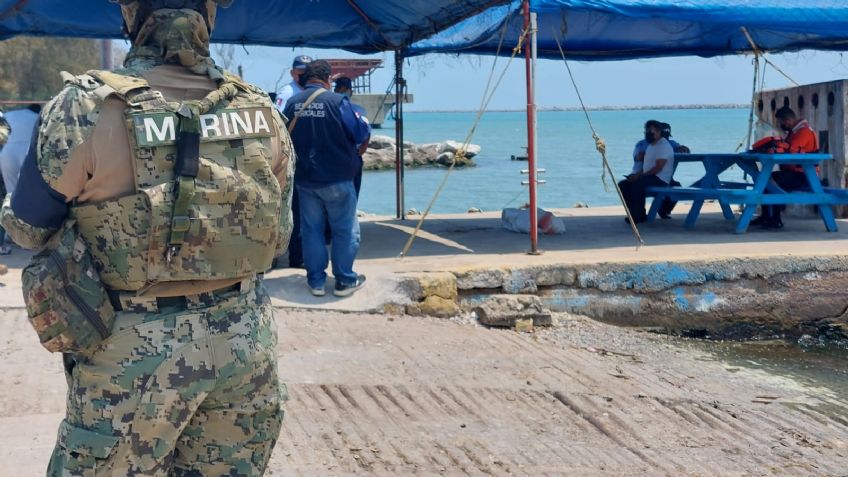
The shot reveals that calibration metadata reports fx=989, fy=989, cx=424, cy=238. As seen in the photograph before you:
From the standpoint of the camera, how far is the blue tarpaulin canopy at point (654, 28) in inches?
336

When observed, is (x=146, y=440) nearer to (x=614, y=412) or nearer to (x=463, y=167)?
(x=614, y=412)

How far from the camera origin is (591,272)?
769cm

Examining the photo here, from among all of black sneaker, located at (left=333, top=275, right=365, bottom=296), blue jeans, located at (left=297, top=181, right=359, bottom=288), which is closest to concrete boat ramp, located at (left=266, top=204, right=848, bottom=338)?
black sneaker, located at (left=333, top=275, right=365, bottom=296)

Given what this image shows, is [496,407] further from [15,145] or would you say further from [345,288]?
[15,145]

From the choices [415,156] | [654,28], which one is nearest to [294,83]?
[654,28]

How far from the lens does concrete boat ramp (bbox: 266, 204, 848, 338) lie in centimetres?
726

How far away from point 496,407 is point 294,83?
3.83m

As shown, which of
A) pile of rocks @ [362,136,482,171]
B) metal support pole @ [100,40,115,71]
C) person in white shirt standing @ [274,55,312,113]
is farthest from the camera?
pile of rocks @ [362,136,482,171]

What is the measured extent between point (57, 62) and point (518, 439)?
35.7m

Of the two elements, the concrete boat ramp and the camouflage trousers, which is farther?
the concrete boat ramp

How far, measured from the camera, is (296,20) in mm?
10219

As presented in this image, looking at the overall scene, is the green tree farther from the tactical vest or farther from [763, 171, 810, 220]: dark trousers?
the tactical vest

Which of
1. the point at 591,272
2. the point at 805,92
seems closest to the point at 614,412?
the point at 591,272

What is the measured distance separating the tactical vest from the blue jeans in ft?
13.8
